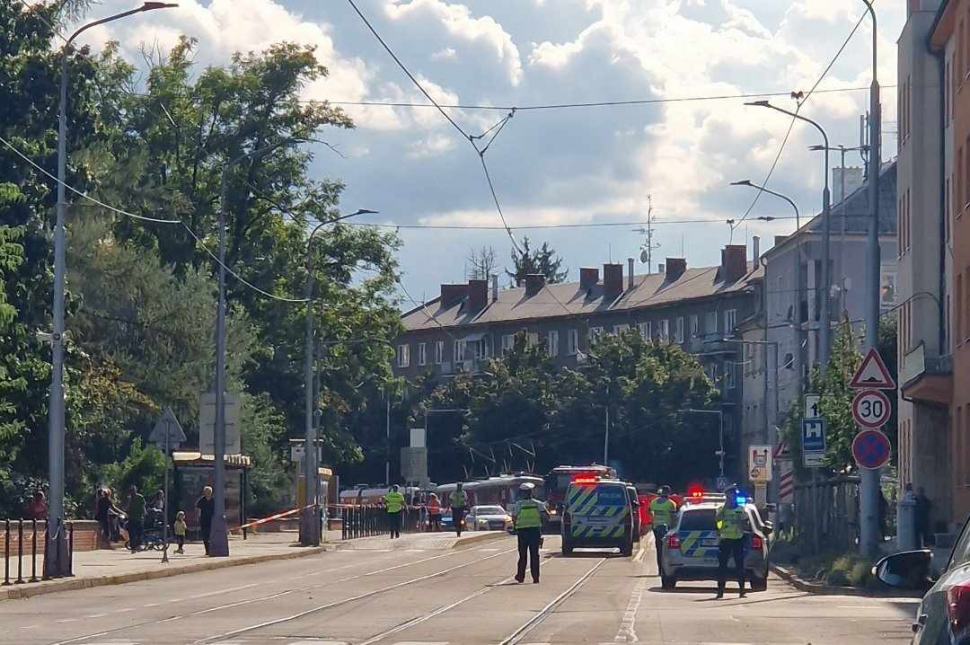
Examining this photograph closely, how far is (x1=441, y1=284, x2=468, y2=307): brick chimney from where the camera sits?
12875 centimetres

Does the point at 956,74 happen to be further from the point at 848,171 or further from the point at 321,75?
the point at 848,171

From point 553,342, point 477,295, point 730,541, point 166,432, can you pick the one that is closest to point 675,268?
point 553,342

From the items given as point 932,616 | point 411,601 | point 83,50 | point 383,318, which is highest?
point 83,50

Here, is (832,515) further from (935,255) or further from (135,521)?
(135,521)

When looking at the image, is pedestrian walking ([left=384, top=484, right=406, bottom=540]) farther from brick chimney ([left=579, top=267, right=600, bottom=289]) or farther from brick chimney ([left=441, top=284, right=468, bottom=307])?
brick chimney ([left=441, top=284, right=468, bottom=307])

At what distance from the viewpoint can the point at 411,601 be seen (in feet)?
76.0

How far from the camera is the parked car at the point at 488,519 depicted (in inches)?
2928

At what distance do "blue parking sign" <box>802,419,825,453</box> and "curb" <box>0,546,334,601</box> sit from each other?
11.3 m

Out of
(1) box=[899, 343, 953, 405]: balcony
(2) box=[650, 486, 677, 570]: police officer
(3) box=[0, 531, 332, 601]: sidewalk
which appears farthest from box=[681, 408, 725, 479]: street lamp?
(2) box=[650, 486, 677, 570]: police officer

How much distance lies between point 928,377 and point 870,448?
15.2 meters

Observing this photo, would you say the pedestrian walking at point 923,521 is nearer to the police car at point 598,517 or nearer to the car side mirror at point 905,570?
the police car at point 598,517

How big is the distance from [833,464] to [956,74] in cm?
956

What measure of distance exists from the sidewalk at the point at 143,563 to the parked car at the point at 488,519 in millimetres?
24660

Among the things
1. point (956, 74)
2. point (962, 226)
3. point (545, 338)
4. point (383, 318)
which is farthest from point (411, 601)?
point (545, 338)
